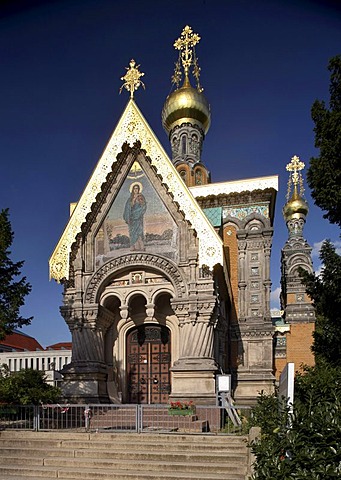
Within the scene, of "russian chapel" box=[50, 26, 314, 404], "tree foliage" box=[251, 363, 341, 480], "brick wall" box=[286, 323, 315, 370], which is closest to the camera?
"tree foliage" box=[251, 363, 341, 480]

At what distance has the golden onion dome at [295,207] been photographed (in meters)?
35.7

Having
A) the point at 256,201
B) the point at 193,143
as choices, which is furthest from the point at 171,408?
the point at 193,143

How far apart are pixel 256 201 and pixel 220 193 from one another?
1.72 meters

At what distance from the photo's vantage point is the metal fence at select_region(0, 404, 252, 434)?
1213 cm

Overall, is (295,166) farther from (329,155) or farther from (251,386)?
(329,155)

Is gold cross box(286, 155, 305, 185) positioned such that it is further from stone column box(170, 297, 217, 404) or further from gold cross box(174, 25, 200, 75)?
stone column box(170, 297, 217, 404)

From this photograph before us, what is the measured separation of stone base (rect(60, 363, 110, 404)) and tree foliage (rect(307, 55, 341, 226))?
9391mm

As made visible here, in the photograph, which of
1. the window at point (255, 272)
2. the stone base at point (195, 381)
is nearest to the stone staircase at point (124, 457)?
the stone base at point (195, 381)

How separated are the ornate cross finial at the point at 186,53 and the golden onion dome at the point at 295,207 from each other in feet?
36.4

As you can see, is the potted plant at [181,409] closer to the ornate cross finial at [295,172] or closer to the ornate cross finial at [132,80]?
the ornate cross finial at [132,80]

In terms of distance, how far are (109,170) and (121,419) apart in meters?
8.34

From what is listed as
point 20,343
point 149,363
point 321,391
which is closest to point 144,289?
point 149,363

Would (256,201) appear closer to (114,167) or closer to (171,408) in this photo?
(114,167)

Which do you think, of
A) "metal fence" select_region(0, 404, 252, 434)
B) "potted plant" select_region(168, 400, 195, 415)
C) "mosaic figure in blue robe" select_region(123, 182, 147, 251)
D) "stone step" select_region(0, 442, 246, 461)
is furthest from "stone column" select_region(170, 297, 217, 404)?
"stone step" select_region(0, 442, 246, 461)
